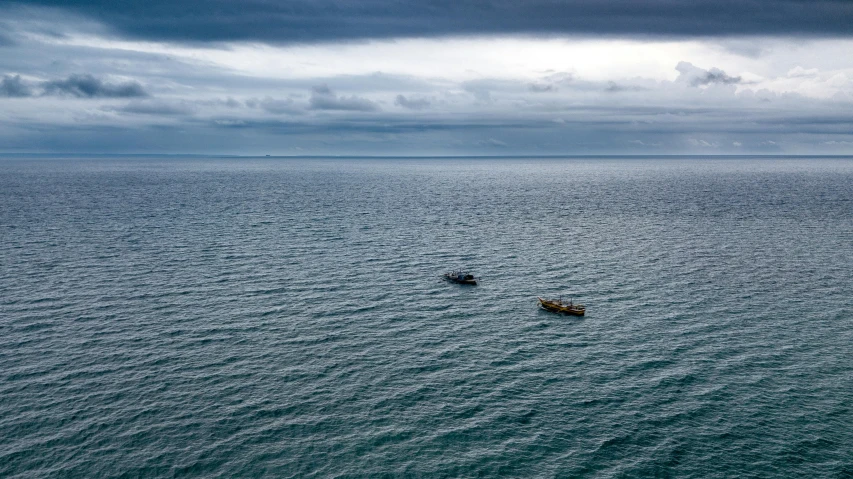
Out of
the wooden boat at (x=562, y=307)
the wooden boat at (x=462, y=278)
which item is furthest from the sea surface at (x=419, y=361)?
the wooden boat at (x=462, y=278)

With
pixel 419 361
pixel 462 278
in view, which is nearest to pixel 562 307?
pixel 462 278

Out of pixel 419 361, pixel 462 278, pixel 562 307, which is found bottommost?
pixel 419 361

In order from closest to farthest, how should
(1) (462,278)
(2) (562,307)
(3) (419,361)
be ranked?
(3) (419,361), (2) (562,307), (1) (462,278)

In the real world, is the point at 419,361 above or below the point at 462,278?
below

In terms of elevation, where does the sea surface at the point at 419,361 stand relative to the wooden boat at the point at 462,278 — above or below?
below

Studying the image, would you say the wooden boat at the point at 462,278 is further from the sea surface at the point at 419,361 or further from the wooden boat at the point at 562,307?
the wooden boat at the point at 562,307

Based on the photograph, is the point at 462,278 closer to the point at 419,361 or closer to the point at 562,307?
the point at 562,307

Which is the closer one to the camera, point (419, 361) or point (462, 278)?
point (419, 361)

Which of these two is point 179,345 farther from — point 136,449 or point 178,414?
point 136,449
